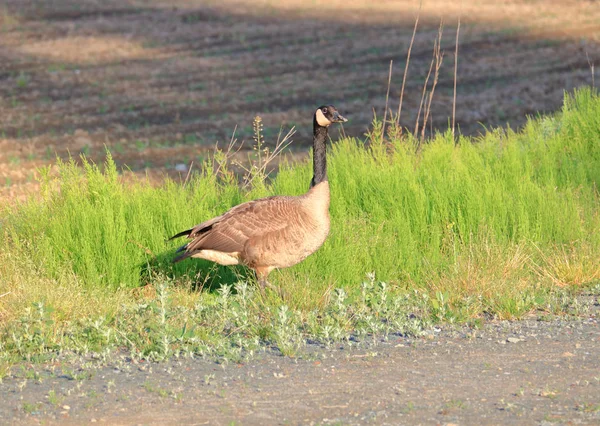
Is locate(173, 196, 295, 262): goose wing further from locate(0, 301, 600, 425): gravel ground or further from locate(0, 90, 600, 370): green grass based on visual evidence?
locate(0, 301, 600, 425): gravel ground

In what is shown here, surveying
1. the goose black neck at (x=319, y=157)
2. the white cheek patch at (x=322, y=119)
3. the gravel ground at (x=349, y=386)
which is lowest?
the gravel ground at (x=349, y=386)

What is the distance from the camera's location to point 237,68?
2358cm

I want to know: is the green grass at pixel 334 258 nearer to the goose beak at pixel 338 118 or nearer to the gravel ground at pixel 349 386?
the gravel ground at pixel 349 386

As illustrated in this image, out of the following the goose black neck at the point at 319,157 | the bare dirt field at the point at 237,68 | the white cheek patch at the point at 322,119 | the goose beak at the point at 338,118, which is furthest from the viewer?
the bare dirt field at the point at 237,68

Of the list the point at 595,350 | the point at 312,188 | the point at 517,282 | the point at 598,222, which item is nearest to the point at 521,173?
the point at 598,222

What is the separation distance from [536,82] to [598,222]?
40.5ft

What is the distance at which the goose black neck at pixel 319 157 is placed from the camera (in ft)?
27.6

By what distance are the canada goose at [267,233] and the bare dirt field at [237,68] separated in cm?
603

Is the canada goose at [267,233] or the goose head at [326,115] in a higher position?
the goose head at [326,115]

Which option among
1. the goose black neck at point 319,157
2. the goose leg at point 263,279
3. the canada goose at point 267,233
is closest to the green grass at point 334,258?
the goose leg at point 263,279

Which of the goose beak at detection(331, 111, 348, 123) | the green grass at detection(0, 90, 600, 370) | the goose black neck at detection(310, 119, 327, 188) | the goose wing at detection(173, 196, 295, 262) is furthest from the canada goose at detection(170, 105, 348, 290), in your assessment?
the goose beak at detection(331, 111, 348, 123)

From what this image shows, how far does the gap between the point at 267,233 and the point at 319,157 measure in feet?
3.00

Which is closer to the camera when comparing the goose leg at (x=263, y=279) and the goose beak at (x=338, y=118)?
the goose leg at (x=263, y=279)

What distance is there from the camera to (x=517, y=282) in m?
8.42
